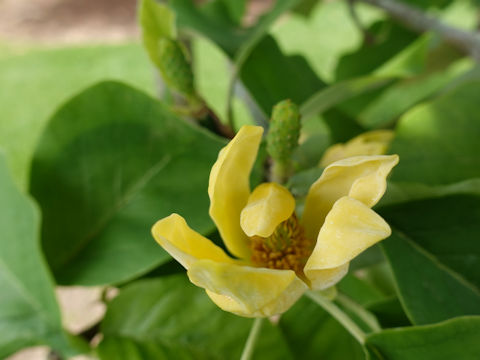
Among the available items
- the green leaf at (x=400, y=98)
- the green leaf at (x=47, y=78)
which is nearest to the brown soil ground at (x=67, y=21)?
the green leaf at (x=47, y=78)

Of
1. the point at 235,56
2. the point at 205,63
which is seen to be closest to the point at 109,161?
the point at 235,56

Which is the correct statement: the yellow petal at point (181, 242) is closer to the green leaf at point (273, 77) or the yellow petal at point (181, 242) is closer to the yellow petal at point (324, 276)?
the yellow petal at point (324, 276)

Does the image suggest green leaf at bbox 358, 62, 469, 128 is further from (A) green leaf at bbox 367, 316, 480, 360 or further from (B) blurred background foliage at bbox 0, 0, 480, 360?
(A) green leaf at bbox 367, 316, 480, 360

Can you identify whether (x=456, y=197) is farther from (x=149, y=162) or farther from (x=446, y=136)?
(x=149, y=162)

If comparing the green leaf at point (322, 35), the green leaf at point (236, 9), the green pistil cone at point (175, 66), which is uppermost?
the green pistil cone at point (175, 66)

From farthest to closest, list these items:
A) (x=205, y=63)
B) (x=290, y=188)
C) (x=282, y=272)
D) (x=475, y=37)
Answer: (x=205, y=63) < (x=475, y=37) < (x=290, y=188) < (x=282, y=272)

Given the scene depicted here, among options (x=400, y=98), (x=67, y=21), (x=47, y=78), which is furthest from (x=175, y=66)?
(x=67, y=21)

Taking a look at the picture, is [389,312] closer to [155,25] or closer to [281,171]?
[281,171]
